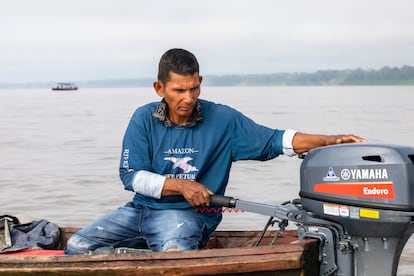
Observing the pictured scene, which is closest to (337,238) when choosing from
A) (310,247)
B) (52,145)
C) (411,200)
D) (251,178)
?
(310,247)

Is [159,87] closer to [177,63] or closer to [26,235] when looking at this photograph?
[177,63]

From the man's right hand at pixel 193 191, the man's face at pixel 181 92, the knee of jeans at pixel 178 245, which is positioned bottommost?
the knee of jeans at pixel 178 245

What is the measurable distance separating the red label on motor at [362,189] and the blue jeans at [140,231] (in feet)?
2.80

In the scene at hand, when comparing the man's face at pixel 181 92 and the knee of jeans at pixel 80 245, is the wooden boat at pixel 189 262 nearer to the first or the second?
the knee of jeans at pixel 80 245

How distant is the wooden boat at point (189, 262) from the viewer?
4391 mm

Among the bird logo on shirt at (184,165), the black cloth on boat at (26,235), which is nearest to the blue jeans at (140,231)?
the bird logo on shirt at (184,165)

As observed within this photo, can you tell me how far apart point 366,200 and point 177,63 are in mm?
1326

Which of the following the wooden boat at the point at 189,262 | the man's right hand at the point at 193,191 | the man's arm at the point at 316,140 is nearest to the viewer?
the wooden boat at the point at 189,262

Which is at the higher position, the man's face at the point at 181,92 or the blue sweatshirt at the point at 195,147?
the man's face at the point at 181,92

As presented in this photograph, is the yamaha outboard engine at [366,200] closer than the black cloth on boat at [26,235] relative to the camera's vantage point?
Yes

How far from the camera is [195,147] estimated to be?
197 inches

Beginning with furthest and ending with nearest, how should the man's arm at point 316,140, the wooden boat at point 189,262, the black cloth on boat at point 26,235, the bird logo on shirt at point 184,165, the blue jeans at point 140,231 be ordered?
1. the black cloth on boat at point 26,235
2. the bird logo on shirt at point 184,165
3. the blue jeans at point 140,231
4. the man's arm at point 316,140
5. the wooden boat at point 189,262

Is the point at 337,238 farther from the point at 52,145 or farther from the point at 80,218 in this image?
the point at 52,145

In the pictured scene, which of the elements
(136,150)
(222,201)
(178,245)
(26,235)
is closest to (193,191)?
(222,201)
